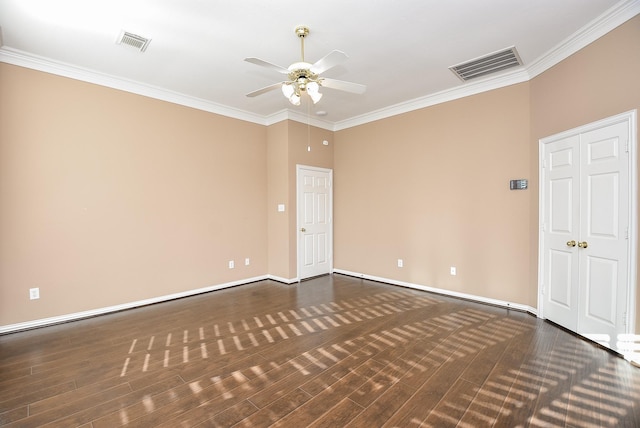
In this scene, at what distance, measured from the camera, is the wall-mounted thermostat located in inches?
148

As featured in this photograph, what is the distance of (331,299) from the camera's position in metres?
4.41

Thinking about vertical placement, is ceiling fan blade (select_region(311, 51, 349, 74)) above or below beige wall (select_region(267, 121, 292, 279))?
above

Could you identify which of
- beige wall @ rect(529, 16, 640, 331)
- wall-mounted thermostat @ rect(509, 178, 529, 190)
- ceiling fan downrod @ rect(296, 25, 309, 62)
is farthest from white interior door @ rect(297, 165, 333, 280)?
beige wall @ rect(529, 16, 640, 331)

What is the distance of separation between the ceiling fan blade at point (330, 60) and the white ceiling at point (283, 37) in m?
0.54

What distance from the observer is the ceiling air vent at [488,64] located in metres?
3.38

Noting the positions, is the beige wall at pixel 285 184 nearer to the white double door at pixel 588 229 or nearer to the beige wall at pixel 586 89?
the beige wall at pixel 586 89

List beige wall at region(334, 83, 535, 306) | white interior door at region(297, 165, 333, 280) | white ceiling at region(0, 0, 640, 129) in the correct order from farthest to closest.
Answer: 1. white interior door at region(297, 165, 333, 280)
2. beige wall at region(334, 83, 535, 306)
3. white ceiling at region(0, 0, 640, 129)

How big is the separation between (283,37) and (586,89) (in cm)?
304

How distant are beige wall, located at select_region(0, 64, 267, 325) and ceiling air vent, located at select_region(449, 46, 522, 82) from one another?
348 cm

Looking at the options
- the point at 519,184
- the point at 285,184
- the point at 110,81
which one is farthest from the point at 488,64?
the point at 110,81

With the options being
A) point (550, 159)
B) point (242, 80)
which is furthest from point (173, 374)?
point (550, 159)

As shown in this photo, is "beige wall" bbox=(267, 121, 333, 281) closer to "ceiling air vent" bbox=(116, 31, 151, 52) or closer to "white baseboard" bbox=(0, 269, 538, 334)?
"white baseboard" bbox=(0, 269, 538, 334)

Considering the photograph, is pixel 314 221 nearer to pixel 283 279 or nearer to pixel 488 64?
pixel 283 279

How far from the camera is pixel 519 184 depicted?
3.79 meters
